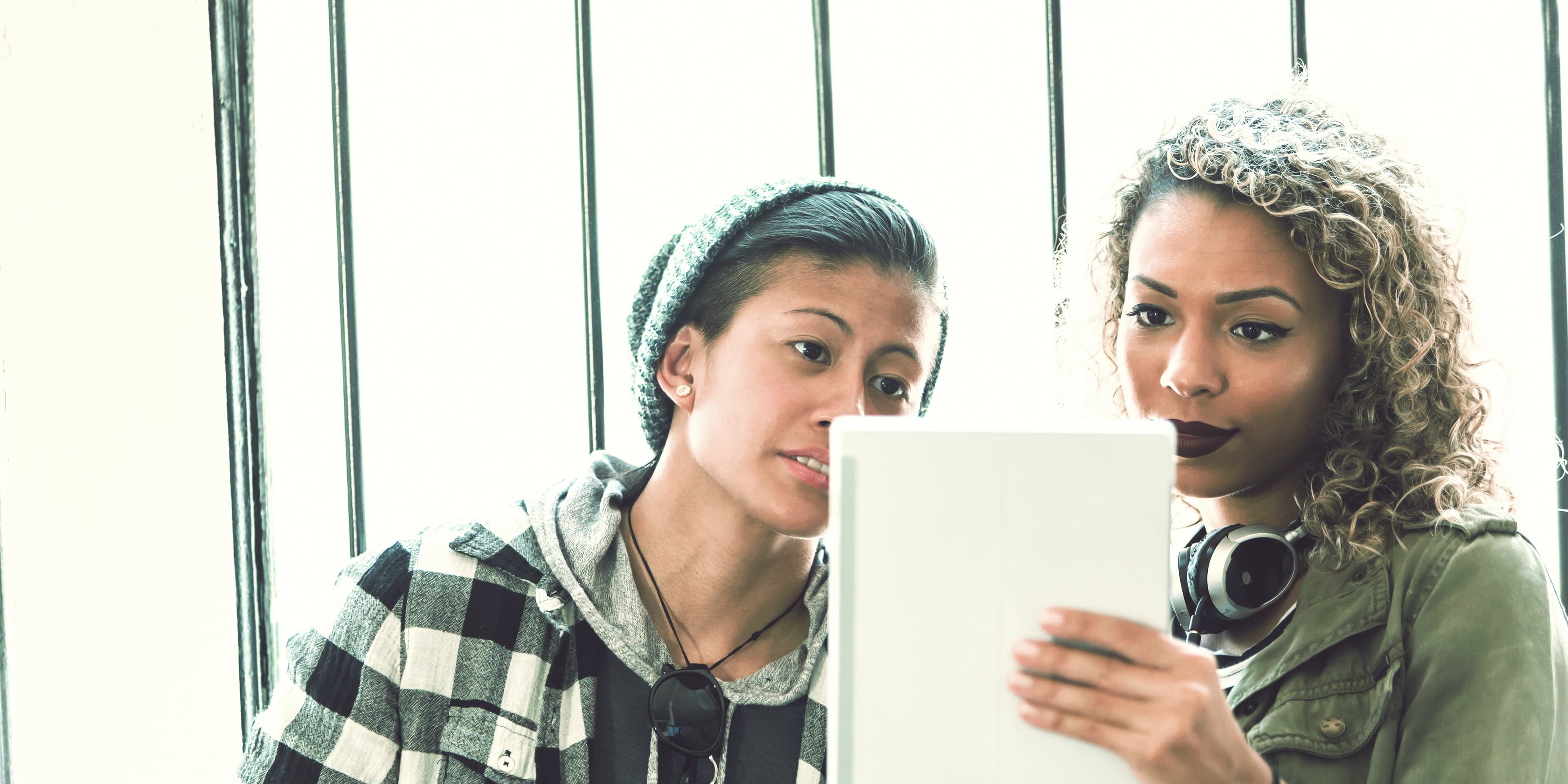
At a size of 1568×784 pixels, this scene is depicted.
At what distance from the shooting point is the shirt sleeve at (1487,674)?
88cm

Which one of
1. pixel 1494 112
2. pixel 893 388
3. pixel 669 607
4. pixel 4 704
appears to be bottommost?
pixel 4 704

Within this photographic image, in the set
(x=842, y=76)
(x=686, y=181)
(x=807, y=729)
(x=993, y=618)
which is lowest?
(x=807, y=729)

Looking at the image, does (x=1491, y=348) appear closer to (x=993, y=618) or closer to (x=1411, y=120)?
(x=1411, y=120)

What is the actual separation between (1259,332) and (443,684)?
35.2 inches

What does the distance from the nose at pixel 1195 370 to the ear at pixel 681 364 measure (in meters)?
0.49

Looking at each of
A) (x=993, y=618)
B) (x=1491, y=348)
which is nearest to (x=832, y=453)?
(x=993, y=618)

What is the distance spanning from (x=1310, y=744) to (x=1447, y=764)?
106 mm

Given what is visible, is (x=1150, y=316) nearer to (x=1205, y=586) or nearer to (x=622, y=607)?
(x=1205, y=586)

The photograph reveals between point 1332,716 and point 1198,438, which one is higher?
point 1198,438

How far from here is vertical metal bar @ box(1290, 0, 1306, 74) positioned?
1716 millimetres

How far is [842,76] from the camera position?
1.86 meters

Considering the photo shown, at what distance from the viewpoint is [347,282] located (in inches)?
74.3

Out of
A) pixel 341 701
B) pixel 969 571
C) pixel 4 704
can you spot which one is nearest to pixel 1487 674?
pixel 969 571

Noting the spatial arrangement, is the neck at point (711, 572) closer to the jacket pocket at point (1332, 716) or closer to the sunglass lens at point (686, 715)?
the sunglass lens at point (686, 715)
